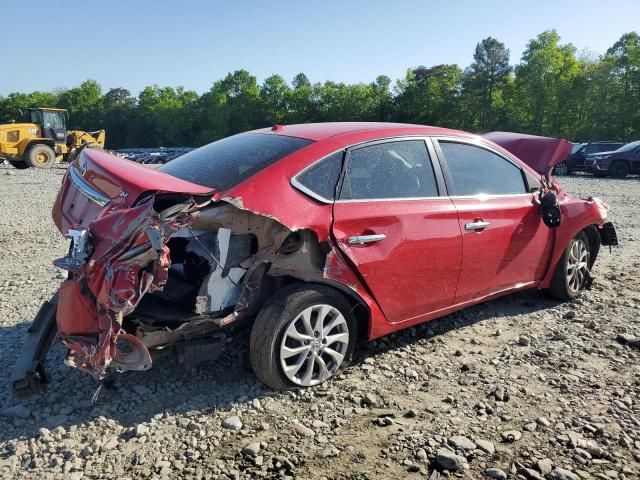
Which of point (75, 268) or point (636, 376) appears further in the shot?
point (636, 376)

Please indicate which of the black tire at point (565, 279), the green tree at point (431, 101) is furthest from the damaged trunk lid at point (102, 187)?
the green tree at point (431, 101)

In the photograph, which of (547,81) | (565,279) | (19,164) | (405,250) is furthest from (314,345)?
(547,81)

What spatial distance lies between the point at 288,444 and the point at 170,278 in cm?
137

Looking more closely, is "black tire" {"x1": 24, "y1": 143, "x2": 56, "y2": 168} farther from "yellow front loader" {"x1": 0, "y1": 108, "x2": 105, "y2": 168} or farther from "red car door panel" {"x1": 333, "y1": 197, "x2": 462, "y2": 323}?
"red car door panel" {"x1": 333, "y1": 197, "x2": 462, "y2": 323}

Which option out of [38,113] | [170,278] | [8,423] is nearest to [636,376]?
[170,278]

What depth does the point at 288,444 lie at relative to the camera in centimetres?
278

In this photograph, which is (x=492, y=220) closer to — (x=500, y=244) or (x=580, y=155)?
(x=500, y=244)

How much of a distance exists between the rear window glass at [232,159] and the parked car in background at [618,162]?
68.5 ft

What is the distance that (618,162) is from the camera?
813 inches

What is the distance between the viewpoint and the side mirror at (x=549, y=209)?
14.6 feet

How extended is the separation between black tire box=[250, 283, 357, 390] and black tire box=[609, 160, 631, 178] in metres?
21.2

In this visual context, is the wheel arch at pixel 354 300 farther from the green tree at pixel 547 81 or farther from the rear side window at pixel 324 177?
the green tree at pixel 547 81

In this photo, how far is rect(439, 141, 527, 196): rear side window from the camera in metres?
3.96

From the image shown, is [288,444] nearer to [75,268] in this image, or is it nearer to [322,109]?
[75,268]
